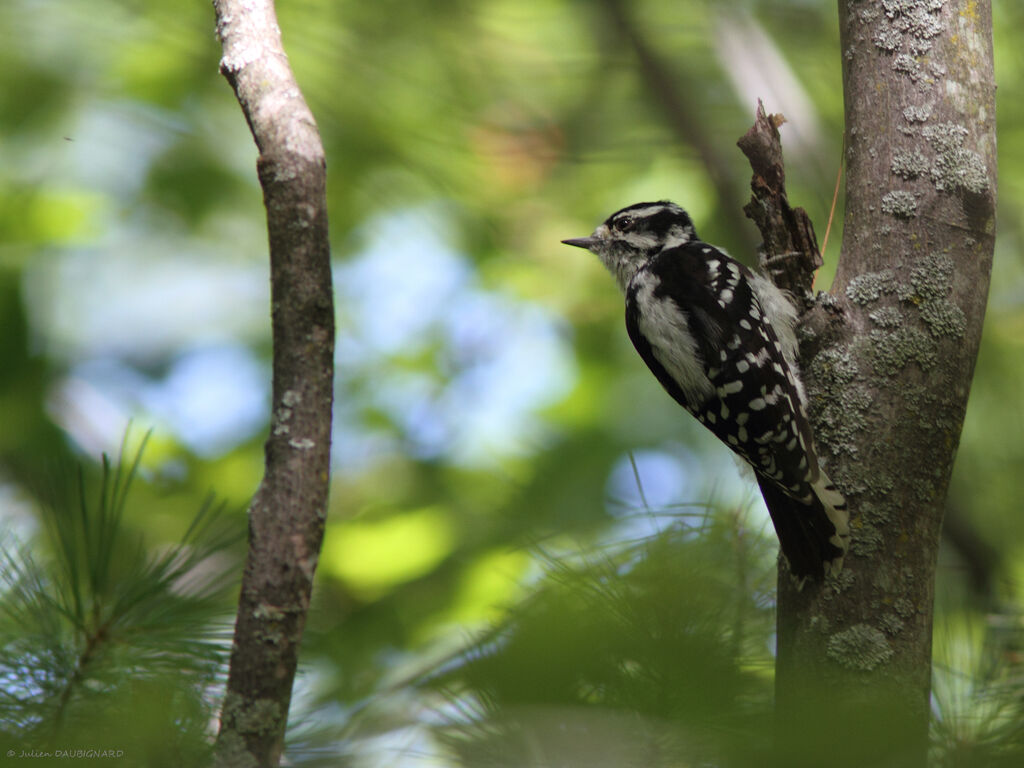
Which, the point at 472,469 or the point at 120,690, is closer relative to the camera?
the point at 120,690

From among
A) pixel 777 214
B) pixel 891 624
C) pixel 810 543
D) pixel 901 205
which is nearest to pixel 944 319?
pixel 901 205

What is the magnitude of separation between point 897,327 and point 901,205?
0.35 meters

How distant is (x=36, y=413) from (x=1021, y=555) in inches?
189

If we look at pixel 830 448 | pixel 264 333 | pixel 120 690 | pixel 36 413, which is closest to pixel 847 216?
pixel 830 448

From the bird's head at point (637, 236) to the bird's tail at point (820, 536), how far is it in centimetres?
162

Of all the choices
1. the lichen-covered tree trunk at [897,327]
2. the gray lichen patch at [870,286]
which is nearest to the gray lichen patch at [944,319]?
the lichen-covered tree trunk at [897,327]

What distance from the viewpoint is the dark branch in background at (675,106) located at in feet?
13.8

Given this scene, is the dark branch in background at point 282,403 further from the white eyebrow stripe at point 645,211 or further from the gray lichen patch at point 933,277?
the white eyebrow stripe at point 645,211

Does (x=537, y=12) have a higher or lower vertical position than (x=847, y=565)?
higher

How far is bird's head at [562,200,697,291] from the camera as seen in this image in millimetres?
3887

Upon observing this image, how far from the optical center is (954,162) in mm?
2461

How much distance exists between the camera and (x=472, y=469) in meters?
4.55

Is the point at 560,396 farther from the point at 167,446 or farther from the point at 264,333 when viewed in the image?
the point at 167,446

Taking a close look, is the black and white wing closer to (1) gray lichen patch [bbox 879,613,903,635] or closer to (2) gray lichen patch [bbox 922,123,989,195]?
(1) gray lichen patch [bbox 879,613,903,635]
